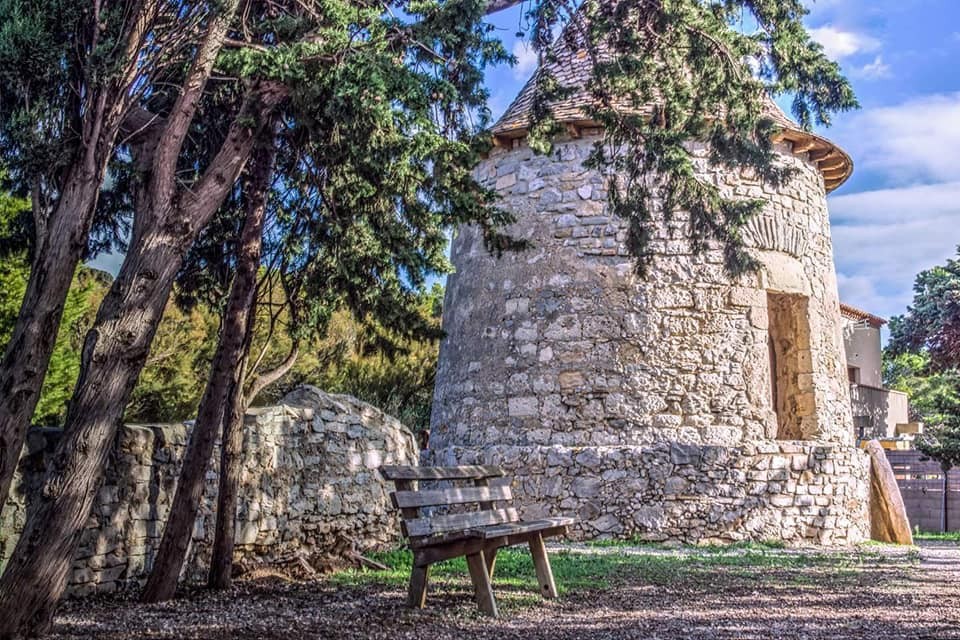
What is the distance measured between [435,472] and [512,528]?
0.61 metres

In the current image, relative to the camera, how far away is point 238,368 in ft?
20.2

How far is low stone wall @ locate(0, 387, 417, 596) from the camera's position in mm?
5543

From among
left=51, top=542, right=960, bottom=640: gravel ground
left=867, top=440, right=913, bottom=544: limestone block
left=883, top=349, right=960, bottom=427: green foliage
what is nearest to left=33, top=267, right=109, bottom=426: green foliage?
left=51, top=542, right=960, bottom=640: gravel ground

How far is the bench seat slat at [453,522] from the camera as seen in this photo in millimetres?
4719

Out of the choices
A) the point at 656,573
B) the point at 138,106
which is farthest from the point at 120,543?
the point at 656,573

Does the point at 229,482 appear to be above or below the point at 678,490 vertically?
above

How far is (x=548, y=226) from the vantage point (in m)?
10.3

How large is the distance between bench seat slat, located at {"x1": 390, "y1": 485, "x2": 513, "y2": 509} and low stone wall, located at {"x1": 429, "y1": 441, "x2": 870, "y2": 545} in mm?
3874

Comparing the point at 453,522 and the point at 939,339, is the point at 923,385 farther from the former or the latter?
the point at 453,522

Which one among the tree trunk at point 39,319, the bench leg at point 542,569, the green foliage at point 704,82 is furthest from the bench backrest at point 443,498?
the green foliage at point 704,82

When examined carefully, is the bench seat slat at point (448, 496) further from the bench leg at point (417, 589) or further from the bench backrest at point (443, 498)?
the bench leg at point (417, 589)

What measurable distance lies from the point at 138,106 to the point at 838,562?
687 centimetres

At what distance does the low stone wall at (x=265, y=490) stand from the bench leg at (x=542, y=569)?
7.52 feet

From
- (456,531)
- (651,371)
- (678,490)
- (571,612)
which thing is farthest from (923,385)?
(456,531)
